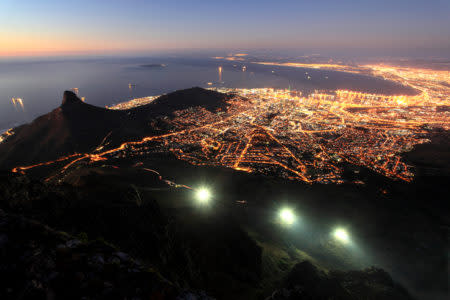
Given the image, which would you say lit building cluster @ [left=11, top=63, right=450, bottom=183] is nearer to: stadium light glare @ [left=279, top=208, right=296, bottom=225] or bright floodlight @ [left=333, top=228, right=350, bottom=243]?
stadium light glare @ [left=279, top=208, right=296, bottom=225]

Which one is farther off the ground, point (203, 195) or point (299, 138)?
point (203, 195)

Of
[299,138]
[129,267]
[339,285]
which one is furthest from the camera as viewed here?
[299,138]

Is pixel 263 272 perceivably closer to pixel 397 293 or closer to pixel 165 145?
pixel 397 293

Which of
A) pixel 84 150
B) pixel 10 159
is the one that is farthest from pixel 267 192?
pixel 10 159

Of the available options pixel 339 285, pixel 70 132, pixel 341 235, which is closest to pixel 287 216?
pixel 341 235

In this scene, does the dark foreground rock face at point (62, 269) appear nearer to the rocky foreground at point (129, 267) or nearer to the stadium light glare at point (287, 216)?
the rocky foreground at point (129, 267)

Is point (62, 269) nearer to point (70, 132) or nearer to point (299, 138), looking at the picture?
point (70, 132)

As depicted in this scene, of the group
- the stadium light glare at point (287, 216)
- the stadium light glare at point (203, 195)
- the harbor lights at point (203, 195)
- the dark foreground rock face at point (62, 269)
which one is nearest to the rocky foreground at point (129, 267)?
the dark foreground rock face at point (62, 269)
